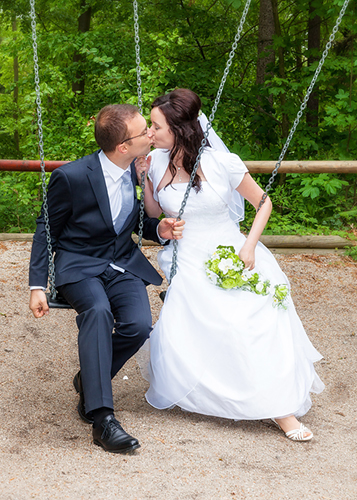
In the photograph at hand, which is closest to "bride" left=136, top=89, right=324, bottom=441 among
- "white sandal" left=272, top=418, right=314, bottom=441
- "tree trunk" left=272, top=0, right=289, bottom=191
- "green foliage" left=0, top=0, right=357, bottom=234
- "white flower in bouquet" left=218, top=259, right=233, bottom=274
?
"white sandal" left=272, top=418, right=314, bottom=441

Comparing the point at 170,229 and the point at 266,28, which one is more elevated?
the point at 266,28

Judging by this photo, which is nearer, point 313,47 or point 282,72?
point 282,72

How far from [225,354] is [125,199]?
37.8 inches

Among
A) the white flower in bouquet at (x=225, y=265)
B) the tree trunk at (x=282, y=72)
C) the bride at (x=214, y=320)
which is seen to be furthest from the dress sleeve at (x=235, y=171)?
the tree trunk at (x=282, y=72)

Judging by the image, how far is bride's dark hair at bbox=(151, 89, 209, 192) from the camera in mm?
2846

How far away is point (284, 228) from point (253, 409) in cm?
382

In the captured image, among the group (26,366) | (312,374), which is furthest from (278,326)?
(26,366)

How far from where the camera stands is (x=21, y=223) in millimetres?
6516

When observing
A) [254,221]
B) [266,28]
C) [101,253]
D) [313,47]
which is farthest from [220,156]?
[266,28]

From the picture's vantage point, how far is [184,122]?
2.89 meters

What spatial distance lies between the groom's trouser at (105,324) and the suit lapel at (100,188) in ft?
0.99

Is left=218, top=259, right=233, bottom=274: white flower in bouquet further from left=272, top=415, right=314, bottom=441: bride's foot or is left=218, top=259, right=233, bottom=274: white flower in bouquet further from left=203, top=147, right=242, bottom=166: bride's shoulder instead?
left=272, top=415, right=314, bottom=441: bride's foot

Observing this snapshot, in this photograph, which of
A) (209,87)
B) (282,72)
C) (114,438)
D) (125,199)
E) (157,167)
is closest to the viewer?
(114,438)

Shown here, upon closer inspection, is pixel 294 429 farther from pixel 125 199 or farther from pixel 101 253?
pixel 125 199
